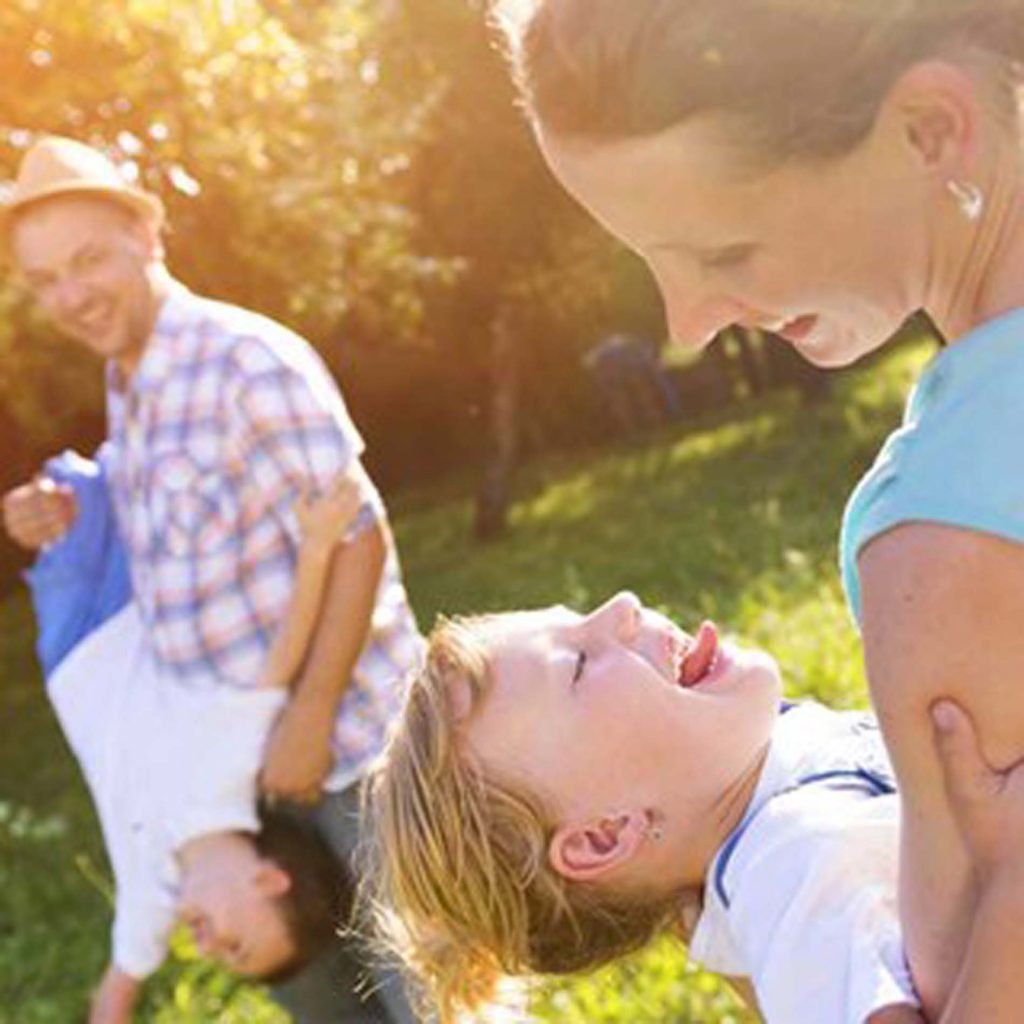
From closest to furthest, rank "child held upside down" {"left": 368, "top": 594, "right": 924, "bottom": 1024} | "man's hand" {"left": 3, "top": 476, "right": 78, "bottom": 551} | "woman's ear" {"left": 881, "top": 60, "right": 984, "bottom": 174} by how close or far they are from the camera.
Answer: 1. "woman's ear" {"left": 881, "top": 60, "right": 984, "bottom": 174}
2. "child held upside down" {"left": 368, "top": 594, "right": 924, "bottom": 1024}
3. "man's hand" {"left": 3, "top": 476, "right": 78, "bottom": 551}

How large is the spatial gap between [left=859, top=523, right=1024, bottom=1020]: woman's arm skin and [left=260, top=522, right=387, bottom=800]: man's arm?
2.43m

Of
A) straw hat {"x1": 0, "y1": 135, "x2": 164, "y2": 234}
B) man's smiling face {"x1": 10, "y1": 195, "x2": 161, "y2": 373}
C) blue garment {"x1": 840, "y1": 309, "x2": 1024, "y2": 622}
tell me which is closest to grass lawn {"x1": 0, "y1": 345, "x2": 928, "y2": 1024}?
man's smiling face {"x1": 10, "y1": 195, "x2": 161, "y2": 373}

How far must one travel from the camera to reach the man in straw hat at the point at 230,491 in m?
4.20

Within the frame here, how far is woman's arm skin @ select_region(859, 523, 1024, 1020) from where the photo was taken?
177 cm

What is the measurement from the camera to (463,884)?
2697 millimetres

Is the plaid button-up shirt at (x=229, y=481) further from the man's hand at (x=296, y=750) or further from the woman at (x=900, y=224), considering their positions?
the woman at (x=900, y=224)

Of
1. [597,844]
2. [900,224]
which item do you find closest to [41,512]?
[597,844]

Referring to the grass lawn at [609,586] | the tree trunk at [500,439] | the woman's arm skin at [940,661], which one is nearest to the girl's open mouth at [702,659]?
the woman's arm skin at [940,661]

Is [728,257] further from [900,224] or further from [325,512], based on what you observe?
[325,512]

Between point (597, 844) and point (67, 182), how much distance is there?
218cm

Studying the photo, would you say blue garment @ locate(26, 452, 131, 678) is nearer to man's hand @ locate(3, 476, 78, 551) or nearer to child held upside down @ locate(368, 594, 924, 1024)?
man's hand @ locate(3, 476, 78, 551)

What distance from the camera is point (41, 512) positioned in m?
4.71

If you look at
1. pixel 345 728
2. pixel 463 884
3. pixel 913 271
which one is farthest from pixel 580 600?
pixel 913 271

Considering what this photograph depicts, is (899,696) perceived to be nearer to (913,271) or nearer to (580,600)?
(913,271)
